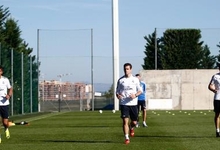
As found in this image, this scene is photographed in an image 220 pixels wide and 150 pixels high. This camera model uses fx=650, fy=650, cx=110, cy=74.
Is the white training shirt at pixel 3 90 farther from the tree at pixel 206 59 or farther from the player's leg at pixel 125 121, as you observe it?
the tree at pixel 206 59

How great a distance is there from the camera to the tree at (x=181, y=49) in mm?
61781

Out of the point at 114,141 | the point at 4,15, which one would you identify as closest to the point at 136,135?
the point at 114,141

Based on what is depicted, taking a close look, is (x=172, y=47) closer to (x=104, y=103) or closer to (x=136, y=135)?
(x=104, y=103)

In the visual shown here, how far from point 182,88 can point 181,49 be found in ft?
43.2

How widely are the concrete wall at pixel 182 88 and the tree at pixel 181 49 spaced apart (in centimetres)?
818

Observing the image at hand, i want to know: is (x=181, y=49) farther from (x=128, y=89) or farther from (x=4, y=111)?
(x=128, y=89)

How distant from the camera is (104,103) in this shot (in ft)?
216

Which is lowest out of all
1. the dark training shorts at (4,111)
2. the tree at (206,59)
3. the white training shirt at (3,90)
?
the dark training shorts at (4,111)

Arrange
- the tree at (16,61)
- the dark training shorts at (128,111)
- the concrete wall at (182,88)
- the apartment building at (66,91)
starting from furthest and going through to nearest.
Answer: the apartment building at (66,91) → the concrete wall at (182,88) → the tree at (16,61) → the dark training shorts at (128,111)

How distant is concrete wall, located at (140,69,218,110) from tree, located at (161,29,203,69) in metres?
8.18

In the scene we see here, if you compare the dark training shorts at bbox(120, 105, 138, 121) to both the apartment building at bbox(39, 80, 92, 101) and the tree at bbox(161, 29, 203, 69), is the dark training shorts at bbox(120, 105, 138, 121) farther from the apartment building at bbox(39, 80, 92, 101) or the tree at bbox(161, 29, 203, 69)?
the tree at bbox(161, 29, 203, 69)

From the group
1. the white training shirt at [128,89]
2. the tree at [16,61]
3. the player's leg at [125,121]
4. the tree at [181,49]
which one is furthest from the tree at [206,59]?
the player's leg at [125,121]

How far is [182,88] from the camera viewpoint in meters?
52.5

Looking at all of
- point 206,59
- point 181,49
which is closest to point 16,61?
point 181,49
